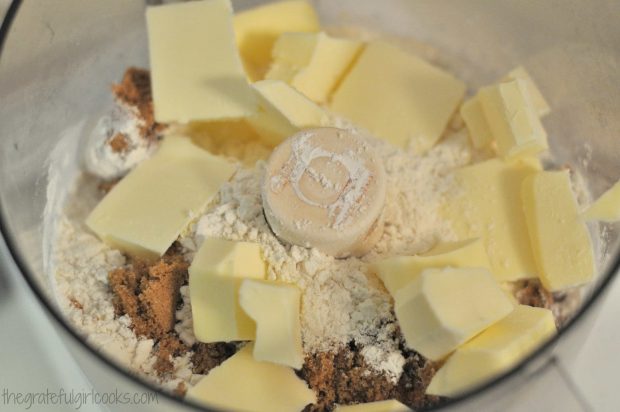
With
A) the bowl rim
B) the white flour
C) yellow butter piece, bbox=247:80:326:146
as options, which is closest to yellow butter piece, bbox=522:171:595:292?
the white flour

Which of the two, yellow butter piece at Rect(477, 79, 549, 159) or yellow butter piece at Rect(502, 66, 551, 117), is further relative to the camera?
yellow butter piece at Rect(502, 66, 551, 117)

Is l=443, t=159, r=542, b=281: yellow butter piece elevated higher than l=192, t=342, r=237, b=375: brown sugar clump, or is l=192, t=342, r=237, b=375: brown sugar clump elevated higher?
l=443, t=159, r=542, b=281: yellow butter piece

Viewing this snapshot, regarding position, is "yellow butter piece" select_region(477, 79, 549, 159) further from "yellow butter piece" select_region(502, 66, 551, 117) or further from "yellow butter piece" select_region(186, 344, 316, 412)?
"yellow butter piece" select_region(186, 344, 316, 412)

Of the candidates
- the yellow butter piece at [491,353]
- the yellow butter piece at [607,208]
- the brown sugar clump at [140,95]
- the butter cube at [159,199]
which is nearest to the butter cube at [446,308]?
the yellow butter piece at [491,353]

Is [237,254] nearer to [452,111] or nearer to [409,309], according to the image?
[409,309]

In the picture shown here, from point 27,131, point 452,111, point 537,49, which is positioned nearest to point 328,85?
point 452,111

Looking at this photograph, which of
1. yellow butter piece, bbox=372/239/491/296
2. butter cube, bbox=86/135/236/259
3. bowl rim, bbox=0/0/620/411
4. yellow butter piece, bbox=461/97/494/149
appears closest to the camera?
bowl rim, bbox=0/0/620/411
